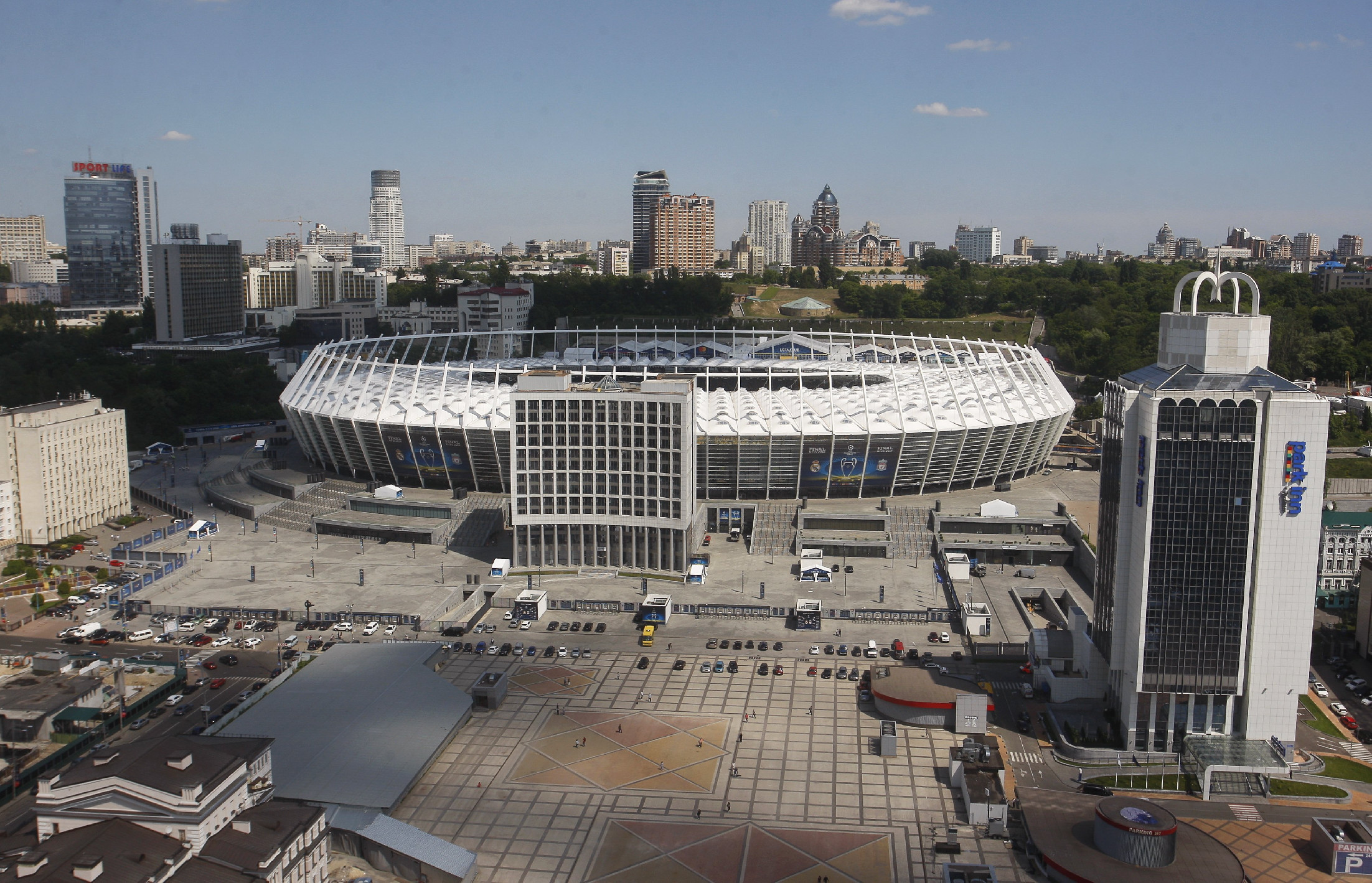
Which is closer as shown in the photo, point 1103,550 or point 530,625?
point 1103,550

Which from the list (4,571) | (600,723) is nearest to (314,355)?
(4,571)

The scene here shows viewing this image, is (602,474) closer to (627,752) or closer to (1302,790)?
(627,752)

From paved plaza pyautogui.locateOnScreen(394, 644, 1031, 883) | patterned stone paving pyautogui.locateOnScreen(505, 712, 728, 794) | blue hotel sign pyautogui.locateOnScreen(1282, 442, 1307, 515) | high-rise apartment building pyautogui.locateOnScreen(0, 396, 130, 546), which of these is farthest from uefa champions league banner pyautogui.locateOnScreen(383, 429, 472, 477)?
blue hotel sign pyautogui.locateOnScreen(1282, 442, 1307, 515)

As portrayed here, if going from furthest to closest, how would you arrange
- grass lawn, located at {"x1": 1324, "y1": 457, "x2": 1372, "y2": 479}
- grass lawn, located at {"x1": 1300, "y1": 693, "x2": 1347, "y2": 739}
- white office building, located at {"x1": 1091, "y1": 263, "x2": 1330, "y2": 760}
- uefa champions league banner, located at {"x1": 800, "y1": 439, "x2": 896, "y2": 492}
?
1. grass lawn, located at {"x1": 1324, "y1": 457, "x2": 1372, "y2": 479}
2. uefa champions league banner, located at {"x1": 800, "y1": 439, "x2": 896, "y2": 492}
3. grass lawn, located at {"x1": 1300, "y1": 693, "x2": 1347, "y2": 739}
4. white office building, located at {"x1": 1091, "y1": 263, "x2": 1330, "y2": 760}

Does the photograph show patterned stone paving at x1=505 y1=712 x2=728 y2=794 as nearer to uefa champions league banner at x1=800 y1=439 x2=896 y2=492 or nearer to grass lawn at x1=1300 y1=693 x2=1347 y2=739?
grass lawn at x1=1300 y1=693 x2=1347 y2=739

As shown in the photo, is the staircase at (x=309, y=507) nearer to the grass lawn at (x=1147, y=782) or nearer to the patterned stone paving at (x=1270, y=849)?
the grass lawn at (x=1147, y=782)

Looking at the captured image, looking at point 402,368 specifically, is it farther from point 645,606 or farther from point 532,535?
point 645,606

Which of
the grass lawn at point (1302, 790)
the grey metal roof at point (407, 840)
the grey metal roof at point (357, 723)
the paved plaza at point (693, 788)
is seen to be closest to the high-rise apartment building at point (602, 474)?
the paved plaza at point (693, 788)
